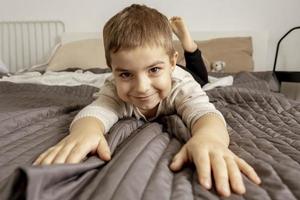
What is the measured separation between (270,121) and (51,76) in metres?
1.09

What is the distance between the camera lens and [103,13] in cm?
240

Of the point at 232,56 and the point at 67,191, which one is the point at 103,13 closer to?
the point at 232,56

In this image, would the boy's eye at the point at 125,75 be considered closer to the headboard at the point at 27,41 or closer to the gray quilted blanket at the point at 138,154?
the gray quilted blanket at the point at 138,154

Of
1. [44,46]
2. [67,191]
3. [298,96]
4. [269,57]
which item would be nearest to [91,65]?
[44,46]

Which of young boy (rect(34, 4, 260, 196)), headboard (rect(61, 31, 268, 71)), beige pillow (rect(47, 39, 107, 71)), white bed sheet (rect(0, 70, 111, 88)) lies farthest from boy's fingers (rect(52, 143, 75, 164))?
headboard (rect(61, 31, 268, 71))

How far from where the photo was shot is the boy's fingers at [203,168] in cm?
48

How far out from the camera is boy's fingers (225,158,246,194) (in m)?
0.45

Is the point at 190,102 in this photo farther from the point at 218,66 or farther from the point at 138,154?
the point at 218,66

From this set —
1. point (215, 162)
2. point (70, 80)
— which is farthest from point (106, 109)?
point (70, 80)

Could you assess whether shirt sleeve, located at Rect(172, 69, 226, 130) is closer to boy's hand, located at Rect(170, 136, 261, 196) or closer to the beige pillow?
boy's hand, located at Rect(170, 136, 261, 196)

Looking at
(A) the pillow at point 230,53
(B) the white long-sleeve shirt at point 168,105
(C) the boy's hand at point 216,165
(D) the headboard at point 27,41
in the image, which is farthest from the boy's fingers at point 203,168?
(D) the headboard at point 27,41

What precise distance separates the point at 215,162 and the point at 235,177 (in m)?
0.04

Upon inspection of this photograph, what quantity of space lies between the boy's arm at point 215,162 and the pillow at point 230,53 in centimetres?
128

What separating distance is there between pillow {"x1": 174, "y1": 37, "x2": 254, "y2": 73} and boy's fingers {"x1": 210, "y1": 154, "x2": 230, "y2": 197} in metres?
1.37
